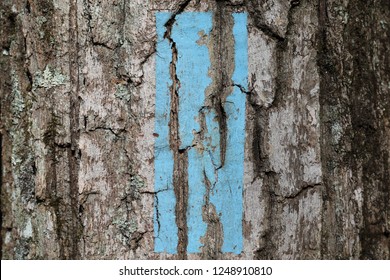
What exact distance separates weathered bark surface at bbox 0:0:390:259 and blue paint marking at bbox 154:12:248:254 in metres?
0.02

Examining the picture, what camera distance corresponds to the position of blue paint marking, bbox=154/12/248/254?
5.25 feet

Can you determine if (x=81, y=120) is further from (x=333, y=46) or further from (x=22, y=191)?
(x=333, y=46)

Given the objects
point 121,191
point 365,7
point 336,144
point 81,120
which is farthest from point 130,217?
point 365,7

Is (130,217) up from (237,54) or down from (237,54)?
down

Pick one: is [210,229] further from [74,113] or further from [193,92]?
[74,113]

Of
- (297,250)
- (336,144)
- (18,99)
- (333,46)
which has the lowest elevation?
(297,250)

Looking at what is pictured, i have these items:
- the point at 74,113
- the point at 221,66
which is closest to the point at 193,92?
the point at 221,66

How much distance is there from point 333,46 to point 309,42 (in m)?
0.06

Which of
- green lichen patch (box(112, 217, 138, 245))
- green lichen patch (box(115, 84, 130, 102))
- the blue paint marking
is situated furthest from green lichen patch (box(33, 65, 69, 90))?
green lichen patch (box(112, 217, 138, 245))

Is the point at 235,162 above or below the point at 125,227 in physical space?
above

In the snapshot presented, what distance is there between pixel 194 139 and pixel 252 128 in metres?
0.15

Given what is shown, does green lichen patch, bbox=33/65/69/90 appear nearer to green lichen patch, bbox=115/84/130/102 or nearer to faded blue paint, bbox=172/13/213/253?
green lichen patch, bbox=115/84/130/102

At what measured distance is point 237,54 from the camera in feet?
5.28

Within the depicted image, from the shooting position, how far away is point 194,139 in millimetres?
1603
